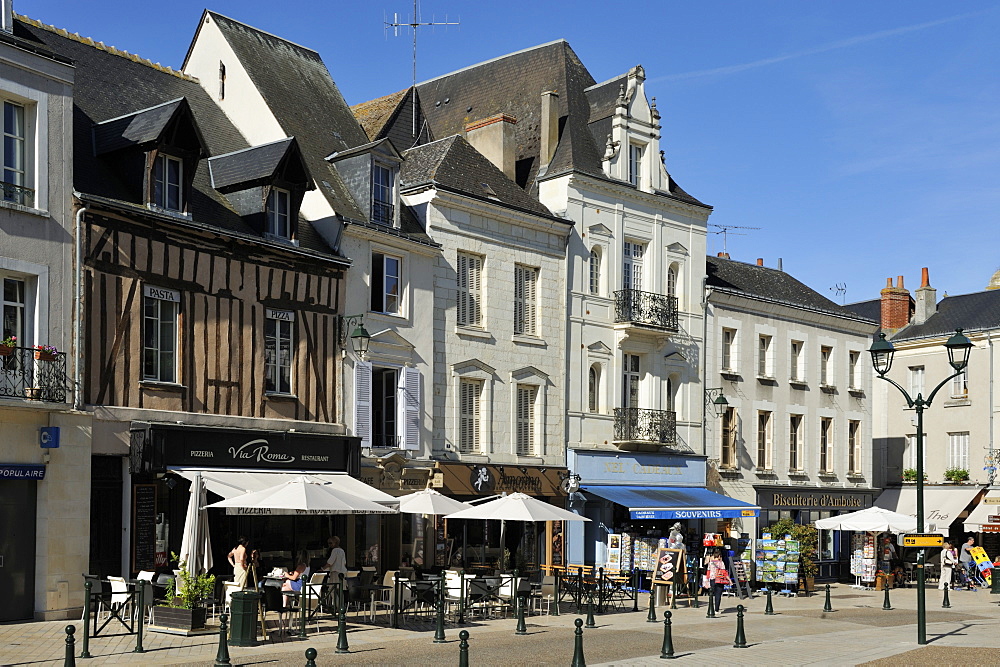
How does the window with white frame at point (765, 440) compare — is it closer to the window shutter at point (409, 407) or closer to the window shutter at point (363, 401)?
the window shutter at point (409, 407)

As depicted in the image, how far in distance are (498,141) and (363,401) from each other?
862 cm

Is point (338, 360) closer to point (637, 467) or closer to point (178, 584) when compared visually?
point (178, 584)

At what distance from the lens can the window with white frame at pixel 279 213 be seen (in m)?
21.8

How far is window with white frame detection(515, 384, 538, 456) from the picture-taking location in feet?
88.7

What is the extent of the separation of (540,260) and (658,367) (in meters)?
4.85

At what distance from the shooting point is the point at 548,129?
29.1 m

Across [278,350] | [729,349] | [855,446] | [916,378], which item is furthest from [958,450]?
[278,350]

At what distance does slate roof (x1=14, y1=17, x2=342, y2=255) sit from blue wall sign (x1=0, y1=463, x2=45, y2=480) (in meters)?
4.18

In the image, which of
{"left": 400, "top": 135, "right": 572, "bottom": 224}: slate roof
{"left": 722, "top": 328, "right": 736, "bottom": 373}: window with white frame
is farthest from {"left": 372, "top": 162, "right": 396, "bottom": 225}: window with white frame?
{"left": 722, "top": 328, "right": 736, "bottom": 373}: window with white frame

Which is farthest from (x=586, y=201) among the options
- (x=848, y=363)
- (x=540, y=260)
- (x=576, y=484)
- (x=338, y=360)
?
(x=848, y=363)

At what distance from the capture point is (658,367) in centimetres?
3034

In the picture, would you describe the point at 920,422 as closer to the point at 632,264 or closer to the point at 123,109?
the point at 632,264

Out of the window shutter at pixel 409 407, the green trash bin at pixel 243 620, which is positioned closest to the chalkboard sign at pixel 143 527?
the green trash bin at pixel 243 620

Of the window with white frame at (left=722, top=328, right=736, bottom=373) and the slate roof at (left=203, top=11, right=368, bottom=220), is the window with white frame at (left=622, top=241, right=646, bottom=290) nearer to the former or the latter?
the window with white frame at (left=722, top=328, right=736, bottom=373)
